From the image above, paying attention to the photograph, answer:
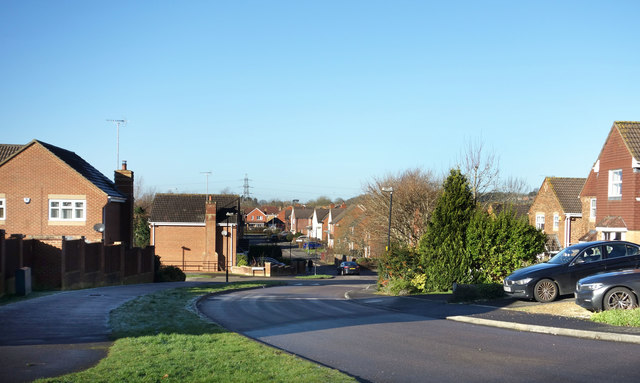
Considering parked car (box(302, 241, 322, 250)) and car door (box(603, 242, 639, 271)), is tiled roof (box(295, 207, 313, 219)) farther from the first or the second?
car door (box(603, 242, 639, 271))

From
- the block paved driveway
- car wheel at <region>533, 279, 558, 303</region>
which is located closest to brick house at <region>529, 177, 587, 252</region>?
car wheel at <region>533, 279, 558, 303</region>

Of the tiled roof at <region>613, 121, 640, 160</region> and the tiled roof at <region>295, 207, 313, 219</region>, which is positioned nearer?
the tiled roof at <region>613, 121, 640, 160</region>

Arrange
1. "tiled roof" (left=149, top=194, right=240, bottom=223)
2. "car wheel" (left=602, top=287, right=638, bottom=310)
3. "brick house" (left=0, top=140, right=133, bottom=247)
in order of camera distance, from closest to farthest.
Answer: "car wheel" (left=602, top=287, right=638, bottom=310) → "brick house" (left=0, top=140, right=133, bottom=247) → "tiled roof" (left=149, top=194, right=240, bottom=223)

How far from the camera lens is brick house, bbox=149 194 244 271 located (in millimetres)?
53625

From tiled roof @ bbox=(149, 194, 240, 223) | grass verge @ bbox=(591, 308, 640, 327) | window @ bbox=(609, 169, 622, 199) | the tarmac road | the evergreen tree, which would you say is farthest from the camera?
tiled roof @ bbox=(149, 194, 240, 223)

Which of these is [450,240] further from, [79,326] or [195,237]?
[195,237]

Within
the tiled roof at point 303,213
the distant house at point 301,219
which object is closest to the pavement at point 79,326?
the distant house at point 301,219

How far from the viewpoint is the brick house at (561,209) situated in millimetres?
45344

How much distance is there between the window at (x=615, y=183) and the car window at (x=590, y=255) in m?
14.7

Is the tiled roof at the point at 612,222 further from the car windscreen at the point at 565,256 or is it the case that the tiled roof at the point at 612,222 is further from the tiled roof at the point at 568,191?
the tiled roof at the point at 568,191

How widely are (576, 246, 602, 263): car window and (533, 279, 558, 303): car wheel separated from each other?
108 centimetres

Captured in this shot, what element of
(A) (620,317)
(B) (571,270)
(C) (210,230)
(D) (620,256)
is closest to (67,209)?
(C) (210,230)

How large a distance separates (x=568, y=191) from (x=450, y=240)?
2844 centimetres

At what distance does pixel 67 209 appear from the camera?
36281 mm
